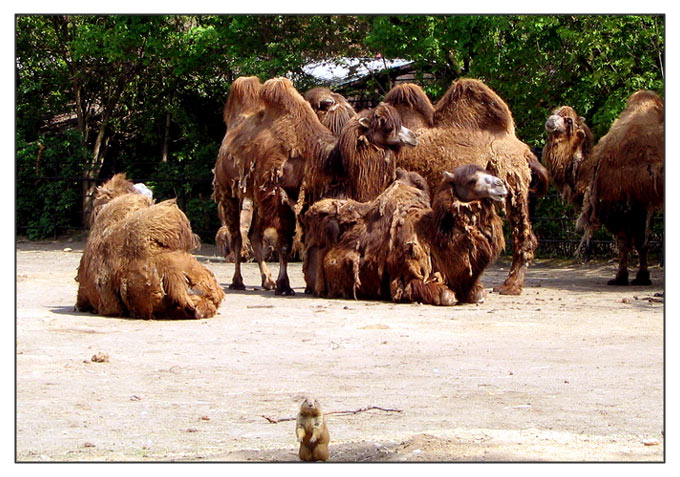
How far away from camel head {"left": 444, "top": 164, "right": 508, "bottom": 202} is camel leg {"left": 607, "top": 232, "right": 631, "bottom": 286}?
3163 mm

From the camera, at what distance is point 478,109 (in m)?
12.0

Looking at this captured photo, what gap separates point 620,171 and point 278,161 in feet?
12.8

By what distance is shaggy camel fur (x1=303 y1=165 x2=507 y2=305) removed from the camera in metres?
10.3

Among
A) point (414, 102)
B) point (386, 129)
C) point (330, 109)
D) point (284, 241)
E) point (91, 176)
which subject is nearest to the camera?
point (386, 129)

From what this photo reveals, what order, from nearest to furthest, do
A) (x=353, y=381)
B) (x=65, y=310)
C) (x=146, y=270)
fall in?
(x=353, y=381) < (x=146, y=270) < (x=65, y=310)

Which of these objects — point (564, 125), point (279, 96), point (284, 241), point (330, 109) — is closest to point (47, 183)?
point (330, 109)

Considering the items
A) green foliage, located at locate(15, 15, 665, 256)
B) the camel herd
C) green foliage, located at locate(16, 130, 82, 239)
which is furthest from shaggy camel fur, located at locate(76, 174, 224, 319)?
green foliage, located at locate(16, 130, 82, 239)

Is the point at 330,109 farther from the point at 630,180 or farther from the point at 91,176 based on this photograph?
the point at 91,176

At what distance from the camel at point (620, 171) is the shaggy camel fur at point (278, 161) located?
2617 mm

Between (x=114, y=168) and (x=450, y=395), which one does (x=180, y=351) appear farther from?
(x=114, y=168)

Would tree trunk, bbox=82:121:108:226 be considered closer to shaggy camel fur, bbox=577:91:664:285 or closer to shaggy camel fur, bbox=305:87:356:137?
shaggy camel fur, bbox=305:87:356:137

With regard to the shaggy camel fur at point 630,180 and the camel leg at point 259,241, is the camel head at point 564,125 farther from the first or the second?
the camel leg at point 259,241

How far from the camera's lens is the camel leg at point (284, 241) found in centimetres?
1165

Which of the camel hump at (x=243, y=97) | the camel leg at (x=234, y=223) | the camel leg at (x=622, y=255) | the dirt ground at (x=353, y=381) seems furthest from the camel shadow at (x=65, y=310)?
the camel leg at (x=622, y=255)
